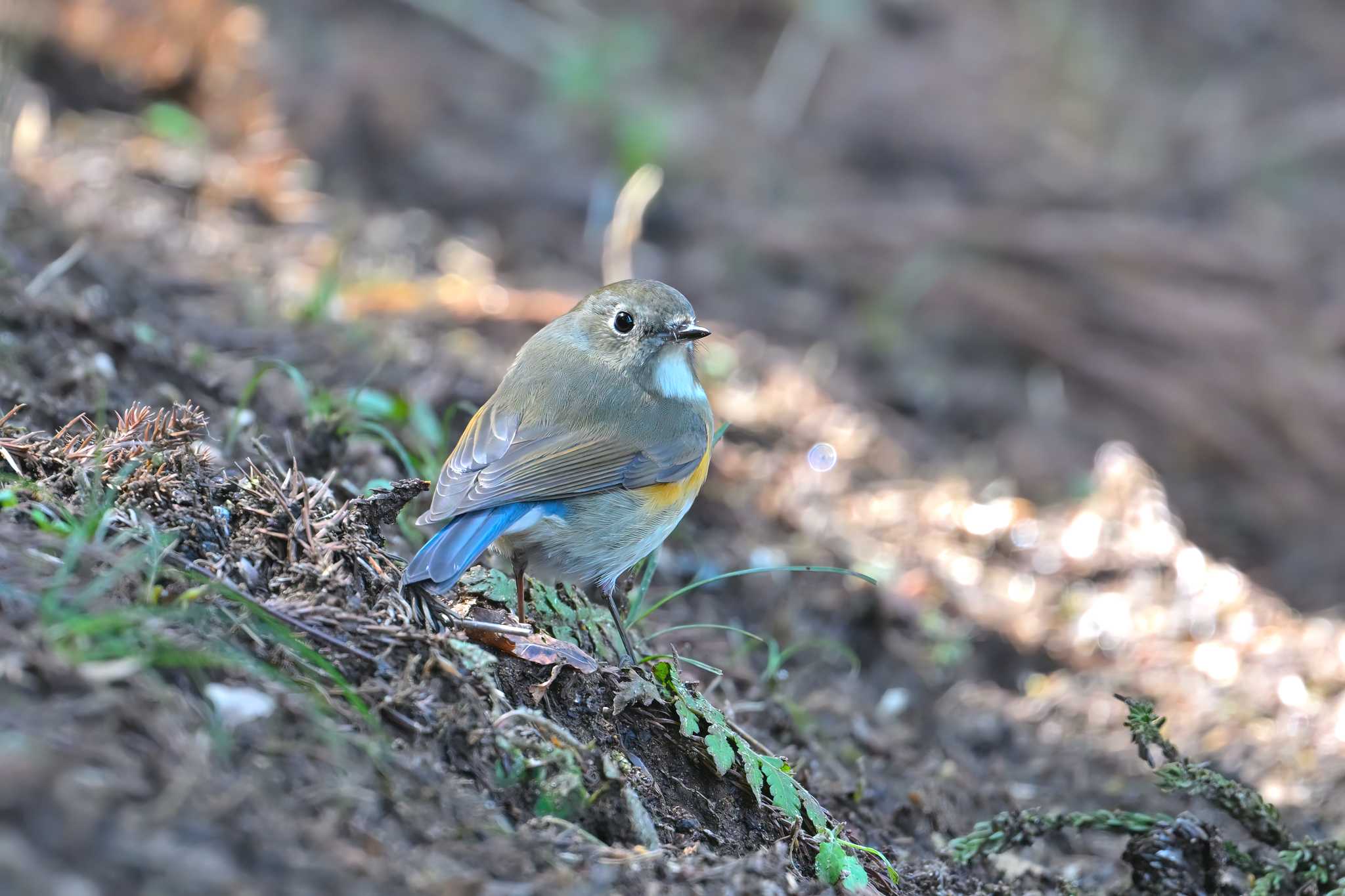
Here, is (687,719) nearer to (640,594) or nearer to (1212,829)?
(640,594)

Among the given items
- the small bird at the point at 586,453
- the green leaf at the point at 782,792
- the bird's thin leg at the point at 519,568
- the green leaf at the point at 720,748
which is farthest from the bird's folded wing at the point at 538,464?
the green leaf at the point at 782,792

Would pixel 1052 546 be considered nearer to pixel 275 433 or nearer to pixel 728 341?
pixel 728 341

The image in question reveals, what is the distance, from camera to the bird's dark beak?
12.5 feet

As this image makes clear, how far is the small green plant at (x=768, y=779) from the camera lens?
253 centimetres

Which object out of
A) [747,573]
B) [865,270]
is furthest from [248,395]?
[865,270]

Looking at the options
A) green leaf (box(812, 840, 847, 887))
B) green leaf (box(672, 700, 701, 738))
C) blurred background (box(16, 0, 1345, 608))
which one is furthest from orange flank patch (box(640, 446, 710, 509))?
blurred background (box(16, 0, 1345, 608))

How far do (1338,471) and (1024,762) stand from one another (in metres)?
4.12

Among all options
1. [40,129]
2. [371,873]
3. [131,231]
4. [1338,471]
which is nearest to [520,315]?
[131,231]

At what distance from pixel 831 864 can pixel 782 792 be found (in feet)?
0.57

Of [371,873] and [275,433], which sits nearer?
[371,873]

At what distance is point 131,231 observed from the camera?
5.73 meters

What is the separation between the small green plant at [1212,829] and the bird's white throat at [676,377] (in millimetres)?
1573

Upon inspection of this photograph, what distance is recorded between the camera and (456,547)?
109 inches

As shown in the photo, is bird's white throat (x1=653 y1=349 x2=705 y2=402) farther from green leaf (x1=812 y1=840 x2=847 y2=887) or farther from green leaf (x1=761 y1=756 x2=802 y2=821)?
green leaf (x1=812 y1=840 x2=847 y2=887)
